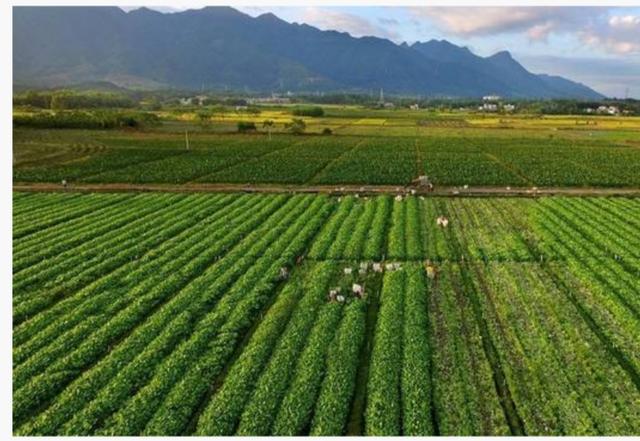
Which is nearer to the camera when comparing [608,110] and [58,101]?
[58,101]

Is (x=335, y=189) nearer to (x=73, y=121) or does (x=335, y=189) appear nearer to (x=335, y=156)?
(x=335, y=156)

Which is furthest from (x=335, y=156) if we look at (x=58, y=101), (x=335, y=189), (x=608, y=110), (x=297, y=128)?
(x=608, y=110)

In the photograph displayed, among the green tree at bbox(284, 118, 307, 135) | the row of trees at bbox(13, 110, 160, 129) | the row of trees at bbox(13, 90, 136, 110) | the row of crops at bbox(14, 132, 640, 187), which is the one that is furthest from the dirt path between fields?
the row of trees at bbox(13, 90, 136, 110)

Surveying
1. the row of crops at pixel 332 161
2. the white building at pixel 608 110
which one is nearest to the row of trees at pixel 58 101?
the row of crops at pixel 332 161

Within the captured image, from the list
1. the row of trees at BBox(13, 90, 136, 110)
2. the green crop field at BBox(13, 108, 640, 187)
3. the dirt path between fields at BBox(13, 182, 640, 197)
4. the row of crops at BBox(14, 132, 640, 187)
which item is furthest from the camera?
the row of trees at BBox(13, 90, 136, 110)

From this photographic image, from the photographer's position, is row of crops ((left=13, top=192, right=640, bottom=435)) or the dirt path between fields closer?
row of crops ((left=13, top=192, right=640, bottom=435))

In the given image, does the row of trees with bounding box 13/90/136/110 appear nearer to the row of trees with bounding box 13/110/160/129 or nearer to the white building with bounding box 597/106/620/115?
the row of trees with bounding box 13/110/160/129
